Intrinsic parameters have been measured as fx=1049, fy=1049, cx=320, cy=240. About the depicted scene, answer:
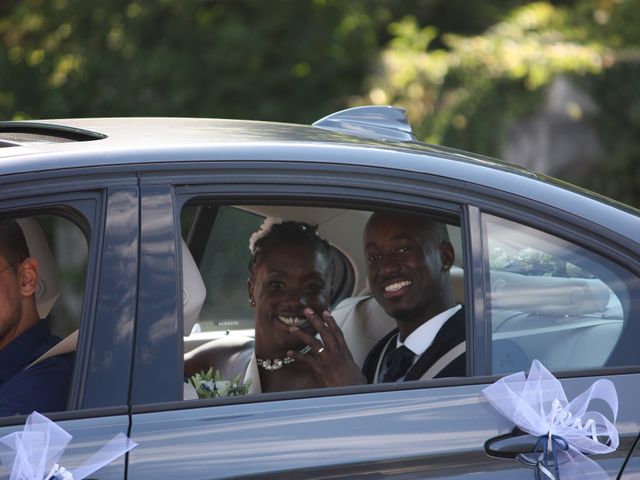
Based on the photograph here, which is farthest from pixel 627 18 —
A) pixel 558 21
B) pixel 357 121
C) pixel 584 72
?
pixel 357 121

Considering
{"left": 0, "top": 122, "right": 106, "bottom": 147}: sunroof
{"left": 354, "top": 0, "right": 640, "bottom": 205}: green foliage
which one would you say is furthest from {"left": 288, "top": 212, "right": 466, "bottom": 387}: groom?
{"left": 354, "top": 0, "right": 640, "bottom": 205}: green foliage

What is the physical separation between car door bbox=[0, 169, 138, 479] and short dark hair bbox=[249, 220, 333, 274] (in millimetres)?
918

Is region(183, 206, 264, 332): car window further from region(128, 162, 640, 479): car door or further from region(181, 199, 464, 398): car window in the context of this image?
region(128, 162, 640, 479): car door

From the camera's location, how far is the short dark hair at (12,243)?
8.66 feet

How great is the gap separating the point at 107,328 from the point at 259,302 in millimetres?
969

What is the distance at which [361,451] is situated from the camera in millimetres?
2186

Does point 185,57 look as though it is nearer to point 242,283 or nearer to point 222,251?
point 222,251

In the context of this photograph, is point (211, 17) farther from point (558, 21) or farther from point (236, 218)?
point (236, 218)

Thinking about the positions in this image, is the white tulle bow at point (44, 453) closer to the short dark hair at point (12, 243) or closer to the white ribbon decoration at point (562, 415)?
the short dark hair at point (12, 243)

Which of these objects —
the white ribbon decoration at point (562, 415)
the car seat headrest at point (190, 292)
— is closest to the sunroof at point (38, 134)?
the car seat headrest at point (190, 292)

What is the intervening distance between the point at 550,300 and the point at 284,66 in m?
9.06

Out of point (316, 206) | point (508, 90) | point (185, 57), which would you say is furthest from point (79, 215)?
point (185, 57)

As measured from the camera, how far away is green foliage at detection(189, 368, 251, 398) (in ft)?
8.52

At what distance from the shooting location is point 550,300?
248 cm
